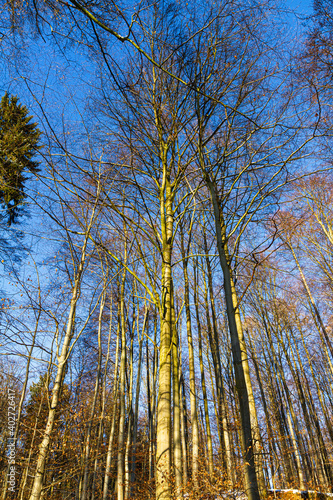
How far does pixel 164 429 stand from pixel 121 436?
4741mm

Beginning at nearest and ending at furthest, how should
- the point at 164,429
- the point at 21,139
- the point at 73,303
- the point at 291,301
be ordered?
the point at 164,429
the point at 73,303
the point at 21,139
the point at 291,301

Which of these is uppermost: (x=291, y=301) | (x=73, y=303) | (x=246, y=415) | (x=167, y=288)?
(x=291, y=301)

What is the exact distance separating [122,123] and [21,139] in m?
2.04

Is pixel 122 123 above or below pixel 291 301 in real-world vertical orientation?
below

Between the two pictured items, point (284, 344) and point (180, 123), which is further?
point (284, 344)

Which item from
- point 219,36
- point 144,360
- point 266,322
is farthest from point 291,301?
point 219,36

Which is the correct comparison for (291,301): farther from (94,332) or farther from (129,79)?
(129,79)

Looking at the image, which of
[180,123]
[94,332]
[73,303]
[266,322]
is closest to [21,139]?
[73,303]

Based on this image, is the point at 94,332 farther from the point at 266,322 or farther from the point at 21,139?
the point at 21,139

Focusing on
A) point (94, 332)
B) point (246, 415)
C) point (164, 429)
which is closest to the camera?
point (246, 415)

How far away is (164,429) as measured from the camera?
9.89 ft

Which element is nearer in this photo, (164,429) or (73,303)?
(164,429)

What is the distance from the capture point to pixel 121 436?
6.69 meters

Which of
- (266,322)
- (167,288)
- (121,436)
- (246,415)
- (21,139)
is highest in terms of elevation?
(266,322)
